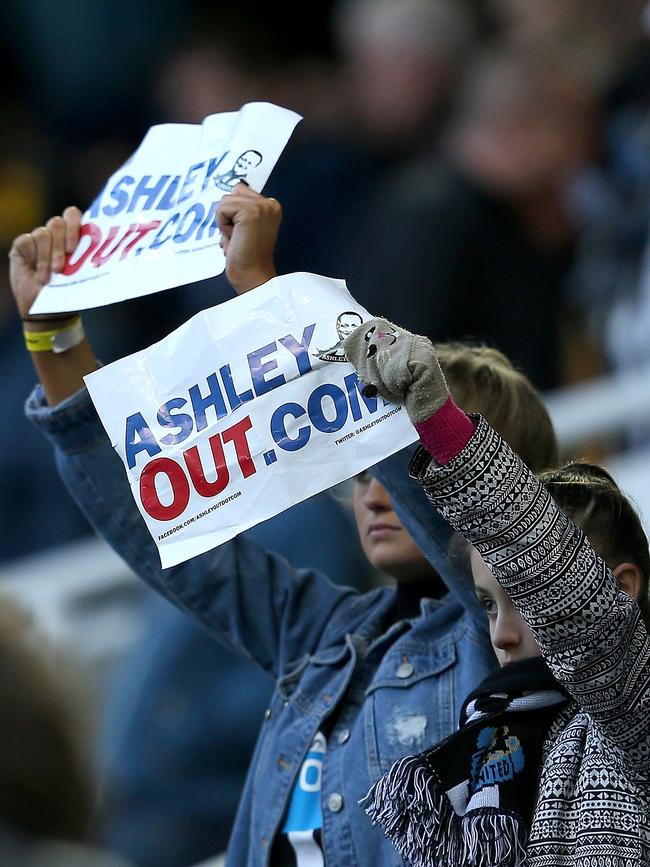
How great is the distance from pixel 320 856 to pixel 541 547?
0.59 metres

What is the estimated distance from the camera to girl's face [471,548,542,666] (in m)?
1.60

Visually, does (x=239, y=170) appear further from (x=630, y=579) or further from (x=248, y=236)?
(x=630, y=579)

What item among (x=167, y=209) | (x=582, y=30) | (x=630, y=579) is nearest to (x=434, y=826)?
(x=630, y=579)

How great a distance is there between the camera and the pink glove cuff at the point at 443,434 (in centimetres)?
146

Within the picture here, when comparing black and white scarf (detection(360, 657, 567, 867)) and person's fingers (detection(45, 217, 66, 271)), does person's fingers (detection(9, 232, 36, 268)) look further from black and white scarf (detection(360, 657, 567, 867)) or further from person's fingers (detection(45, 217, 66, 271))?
black and white scarf (detection(360, 657, 567, 867))

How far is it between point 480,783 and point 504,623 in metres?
0.17

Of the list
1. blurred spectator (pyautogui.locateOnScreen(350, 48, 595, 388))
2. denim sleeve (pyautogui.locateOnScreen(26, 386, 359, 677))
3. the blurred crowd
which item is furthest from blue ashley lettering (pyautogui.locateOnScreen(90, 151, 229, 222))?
blurred spectator (pyautogui.locateOnScreen(350, 48, 595, 388))

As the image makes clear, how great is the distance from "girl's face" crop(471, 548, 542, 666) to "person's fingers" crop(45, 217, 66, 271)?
76 cm

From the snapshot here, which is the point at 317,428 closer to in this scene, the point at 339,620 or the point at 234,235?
the point at 234,235

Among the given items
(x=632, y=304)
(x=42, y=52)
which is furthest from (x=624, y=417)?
(x=42, y=52)

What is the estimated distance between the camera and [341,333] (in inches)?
62.9

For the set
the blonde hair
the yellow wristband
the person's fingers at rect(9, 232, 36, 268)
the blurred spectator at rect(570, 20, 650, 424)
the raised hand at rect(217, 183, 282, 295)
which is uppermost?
the person's fingers at rect(9, 232, 36, 268)

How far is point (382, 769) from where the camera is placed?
178 centimetres

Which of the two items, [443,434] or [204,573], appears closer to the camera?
[443,434]
